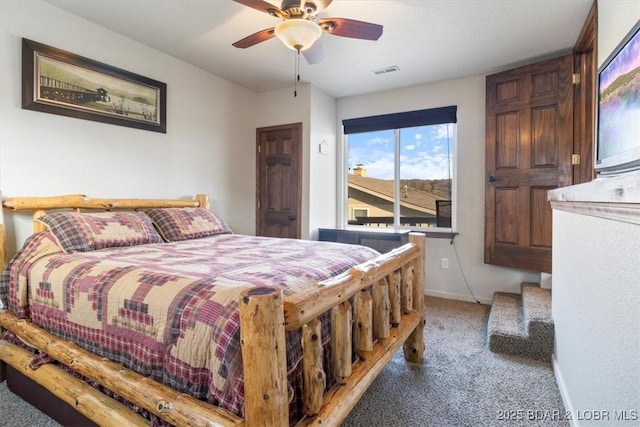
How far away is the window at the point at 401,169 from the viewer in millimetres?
3807

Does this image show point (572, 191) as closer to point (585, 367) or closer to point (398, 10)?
point (585, 367)

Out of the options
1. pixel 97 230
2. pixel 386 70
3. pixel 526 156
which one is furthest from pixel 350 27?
pixel 526 156

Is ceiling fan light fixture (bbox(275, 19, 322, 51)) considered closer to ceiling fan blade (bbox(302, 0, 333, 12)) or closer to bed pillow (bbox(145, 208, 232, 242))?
ceiling fan blade (bbox(302, 0, 333, 12))

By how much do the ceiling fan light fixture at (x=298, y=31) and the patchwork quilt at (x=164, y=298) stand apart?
4.25ft

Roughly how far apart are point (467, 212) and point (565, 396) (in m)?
2.21

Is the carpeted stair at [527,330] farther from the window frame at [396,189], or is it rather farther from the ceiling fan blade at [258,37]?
the ceiling fan blade at [258,37]

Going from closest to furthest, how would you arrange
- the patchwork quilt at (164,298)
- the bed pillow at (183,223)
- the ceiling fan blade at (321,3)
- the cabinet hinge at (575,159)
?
the patchwork quilt at (164,298)
the ceiling fan blade at (321,3)
the bed pillow at (183,223)
the cabinet hinge at (575,159)

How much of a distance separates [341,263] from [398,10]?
1931mm

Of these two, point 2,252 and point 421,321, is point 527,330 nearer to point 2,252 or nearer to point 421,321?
point 421,321

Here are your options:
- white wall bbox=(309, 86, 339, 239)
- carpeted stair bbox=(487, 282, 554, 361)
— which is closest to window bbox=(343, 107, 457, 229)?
white wall bbox=(309, 86, 339, 239)

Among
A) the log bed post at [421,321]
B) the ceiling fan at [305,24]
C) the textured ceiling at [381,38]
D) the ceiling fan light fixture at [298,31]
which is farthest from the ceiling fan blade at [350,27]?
the log bed post at [421,321]

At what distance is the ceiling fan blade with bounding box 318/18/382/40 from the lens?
1919 millimetres

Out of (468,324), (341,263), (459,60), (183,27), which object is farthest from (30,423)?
(459,60)

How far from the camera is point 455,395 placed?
5.94ft
